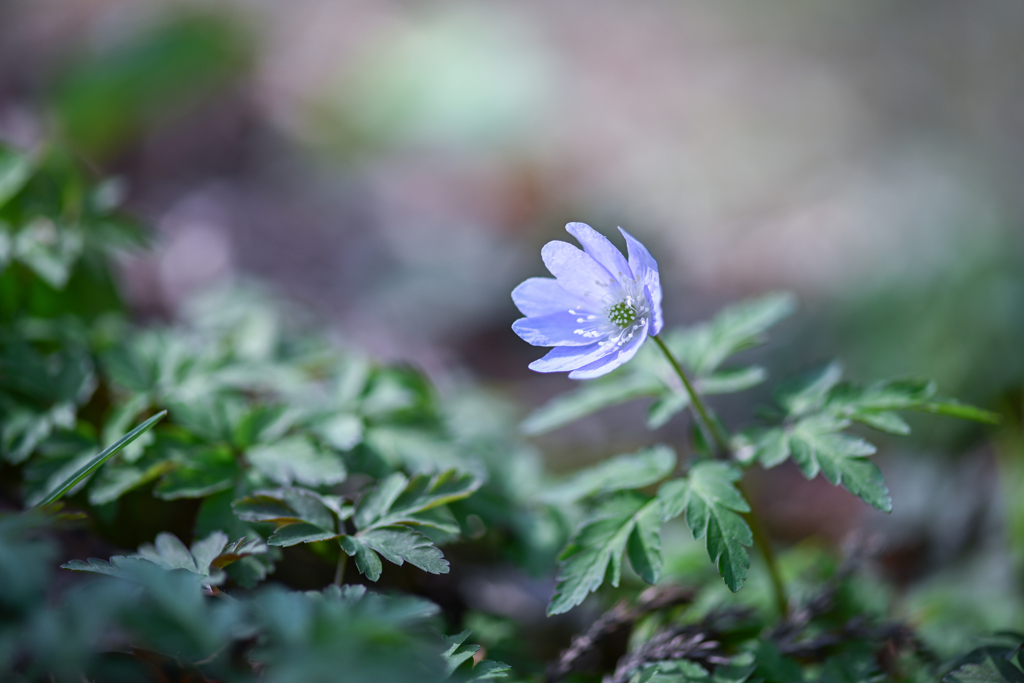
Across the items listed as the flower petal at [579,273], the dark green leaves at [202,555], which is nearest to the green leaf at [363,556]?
the dark green leaves at [202,555]

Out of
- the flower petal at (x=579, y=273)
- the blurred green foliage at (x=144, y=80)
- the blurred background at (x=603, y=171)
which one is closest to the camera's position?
the flower petal at (x=579, y=273)

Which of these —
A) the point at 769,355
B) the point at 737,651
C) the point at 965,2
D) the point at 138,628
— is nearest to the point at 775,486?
the point at 769,355

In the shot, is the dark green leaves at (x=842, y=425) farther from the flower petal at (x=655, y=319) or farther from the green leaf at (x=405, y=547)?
the green leaf at (x=405, y=547)

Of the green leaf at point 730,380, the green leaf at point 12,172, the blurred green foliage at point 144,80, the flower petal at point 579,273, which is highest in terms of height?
the blurred green foliage at point 144,80

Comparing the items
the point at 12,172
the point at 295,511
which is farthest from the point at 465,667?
the point at 12,172

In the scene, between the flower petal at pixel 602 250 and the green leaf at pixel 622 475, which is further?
the green leaf at pixel 622 475

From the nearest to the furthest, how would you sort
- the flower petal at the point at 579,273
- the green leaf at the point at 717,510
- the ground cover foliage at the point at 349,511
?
the ground cover foliage at the point at 349,511 → the green leaf at the point at 717,510 → the flower petal at the point at 579,273

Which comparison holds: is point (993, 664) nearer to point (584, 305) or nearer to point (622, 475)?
point (622, 475)
